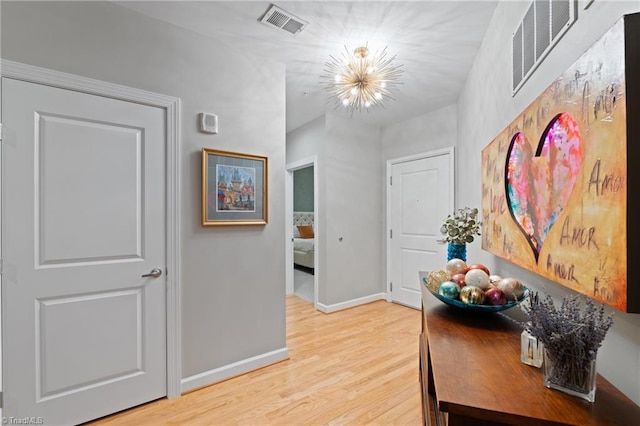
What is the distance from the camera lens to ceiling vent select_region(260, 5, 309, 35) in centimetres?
189

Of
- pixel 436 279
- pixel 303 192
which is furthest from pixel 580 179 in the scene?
pixel 303 192

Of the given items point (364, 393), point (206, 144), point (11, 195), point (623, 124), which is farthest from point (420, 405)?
point (11, 195)

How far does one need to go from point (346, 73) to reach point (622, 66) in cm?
183

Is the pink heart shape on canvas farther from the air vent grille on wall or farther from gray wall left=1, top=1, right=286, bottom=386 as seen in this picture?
gray wall left=1, top=1, right=286, bottom=386

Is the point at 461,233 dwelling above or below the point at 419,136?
below

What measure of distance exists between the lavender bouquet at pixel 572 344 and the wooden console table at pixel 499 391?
3 cm

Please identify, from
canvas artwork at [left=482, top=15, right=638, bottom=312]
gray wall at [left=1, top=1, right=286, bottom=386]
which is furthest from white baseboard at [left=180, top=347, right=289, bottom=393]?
canvas artwork at [left=482, top=15, right=638, bottom=312]

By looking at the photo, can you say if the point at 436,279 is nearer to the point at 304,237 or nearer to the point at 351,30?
the point at 351,30

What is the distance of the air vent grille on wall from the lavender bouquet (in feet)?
3.14

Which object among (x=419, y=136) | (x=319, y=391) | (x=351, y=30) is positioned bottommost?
(x=319, y=391)

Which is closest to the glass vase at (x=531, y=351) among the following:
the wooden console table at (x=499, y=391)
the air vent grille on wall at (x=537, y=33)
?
the wooden console table at (x=499, y=391)

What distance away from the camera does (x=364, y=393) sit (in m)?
2.03

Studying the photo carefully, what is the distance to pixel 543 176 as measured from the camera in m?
1.05

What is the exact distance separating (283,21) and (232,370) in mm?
2562
